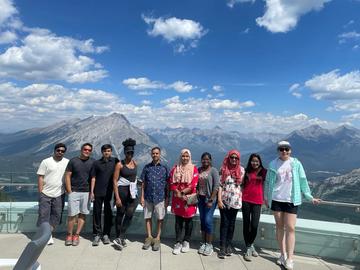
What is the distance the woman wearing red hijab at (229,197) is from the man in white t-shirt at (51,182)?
3.07 m

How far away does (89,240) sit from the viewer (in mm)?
6082

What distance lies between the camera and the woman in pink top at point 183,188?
5.54m

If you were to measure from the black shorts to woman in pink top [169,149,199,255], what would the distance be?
1419 mm

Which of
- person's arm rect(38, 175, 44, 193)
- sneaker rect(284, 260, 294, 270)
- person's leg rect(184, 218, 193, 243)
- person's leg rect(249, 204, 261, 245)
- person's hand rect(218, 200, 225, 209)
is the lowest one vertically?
sneaker rect(284, 260, 294, 270)

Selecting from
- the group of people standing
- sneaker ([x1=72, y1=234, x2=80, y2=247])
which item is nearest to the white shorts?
the group of people standing

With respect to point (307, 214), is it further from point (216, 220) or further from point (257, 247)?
point (216, 220)

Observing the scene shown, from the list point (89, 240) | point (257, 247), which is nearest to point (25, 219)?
point (89, 240)

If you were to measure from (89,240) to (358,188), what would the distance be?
560 cm

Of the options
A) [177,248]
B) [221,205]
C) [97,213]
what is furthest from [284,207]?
[97,213]

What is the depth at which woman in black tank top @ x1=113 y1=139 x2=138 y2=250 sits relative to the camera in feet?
18.6

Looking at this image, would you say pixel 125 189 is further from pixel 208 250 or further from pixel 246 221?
pixel 246 221

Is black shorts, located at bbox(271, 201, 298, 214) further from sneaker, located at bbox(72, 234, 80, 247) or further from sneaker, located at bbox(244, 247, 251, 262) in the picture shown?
sneaker, located at bbox(72, 234, 80, 247)

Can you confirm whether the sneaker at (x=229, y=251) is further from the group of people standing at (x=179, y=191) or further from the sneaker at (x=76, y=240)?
the sneaker at (x=76, y=240)

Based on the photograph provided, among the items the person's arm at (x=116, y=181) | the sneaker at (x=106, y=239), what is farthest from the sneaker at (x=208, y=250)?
the sneaker at (x=106, y=239)
